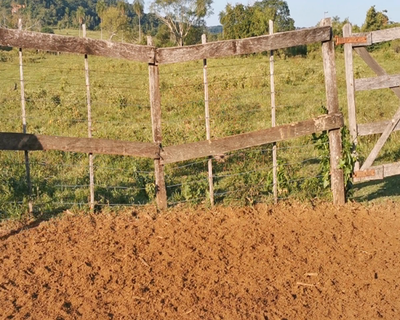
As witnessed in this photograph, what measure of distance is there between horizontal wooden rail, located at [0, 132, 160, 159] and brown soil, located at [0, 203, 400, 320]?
2.92 feet

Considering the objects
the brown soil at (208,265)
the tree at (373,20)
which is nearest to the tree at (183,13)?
the tree at (373,20)

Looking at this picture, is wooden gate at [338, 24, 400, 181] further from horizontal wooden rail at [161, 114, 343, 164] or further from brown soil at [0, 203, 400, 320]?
brown soil at [0, 203, 400, 320]

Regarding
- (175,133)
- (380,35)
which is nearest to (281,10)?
(175,133)

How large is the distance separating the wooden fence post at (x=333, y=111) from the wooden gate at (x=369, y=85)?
0.78 feet

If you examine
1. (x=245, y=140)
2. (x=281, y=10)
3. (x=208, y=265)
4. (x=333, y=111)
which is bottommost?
(x=208, y=265)

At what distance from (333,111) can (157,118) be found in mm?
2504

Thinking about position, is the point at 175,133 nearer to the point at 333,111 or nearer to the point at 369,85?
the point at 333,111

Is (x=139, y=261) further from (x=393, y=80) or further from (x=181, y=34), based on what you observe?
(x=181, y=34)

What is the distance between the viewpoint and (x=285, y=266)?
573cm

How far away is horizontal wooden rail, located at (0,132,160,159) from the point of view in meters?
6.80

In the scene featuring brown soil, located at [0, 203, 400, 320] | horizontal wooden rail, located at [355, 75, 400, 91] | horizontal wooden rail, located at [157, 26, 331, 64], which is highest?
horizontal wooden rail, located at [157, 26, 331, 64]

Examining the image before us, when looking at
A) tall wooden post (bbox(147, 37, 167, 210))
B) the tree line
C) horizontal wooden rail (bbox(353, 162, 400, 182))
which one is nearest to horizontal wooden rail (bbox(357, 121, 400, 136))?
horizontal wooden rail (bbox(353, 162, 400, 182))

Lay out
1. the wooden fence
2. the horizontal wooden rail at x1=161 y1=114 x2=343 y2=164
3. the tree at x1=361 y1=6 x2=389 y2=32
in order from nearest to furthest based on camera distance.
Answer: the wooden fence < the horizontal wooden rail at x1=161 y1=114 x2=343 y2=164 < the tree at x1=361 y1=6 x2=389 y2=32

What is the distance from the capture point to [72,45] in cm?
698
